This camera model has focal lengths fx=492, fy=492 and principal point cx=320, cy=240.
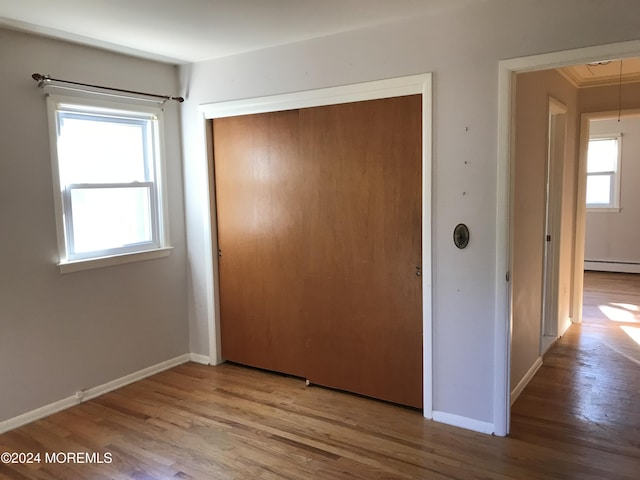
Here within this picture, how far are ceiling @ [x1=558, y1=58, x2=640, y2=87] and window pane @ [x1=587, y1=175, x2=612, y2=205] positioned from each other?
3.59 m

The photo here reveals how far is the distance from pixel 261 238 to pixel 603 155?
6.44m

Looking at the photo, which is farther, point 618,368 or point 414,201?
point 618,368

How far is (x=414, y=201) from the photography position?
121 inches

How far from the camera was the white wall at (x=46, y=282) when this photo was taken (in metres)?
3.03

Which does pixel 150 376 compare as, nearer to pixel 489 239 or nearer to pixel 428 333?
pixel 428 333

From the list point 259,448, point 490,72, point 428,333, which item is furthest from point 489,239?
point 259,448

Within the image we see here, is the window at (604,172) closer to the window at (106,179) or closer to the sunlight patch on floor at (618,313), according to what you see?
the sunlight patch on floor at (618,313)

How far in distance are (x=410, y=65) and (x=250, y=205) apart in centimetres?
162

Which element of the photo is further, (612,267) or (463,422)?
(612,267)

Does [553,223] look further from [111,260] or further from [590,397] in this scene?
[111,260]

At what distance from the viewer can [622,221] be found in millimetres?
7680

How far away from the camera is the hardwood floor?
102 inches

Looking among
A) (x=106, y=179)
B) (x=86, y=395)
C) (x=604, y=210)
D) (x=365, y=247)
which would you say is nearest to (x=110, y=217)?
(x=106, y=179)

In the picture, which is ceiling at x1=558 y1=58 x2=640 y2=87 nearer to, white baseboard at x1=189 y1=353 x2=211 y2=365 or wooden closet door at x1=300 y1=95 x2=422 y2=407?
wooden closet door at x1=300 y1=95 x2=422 y2=407
